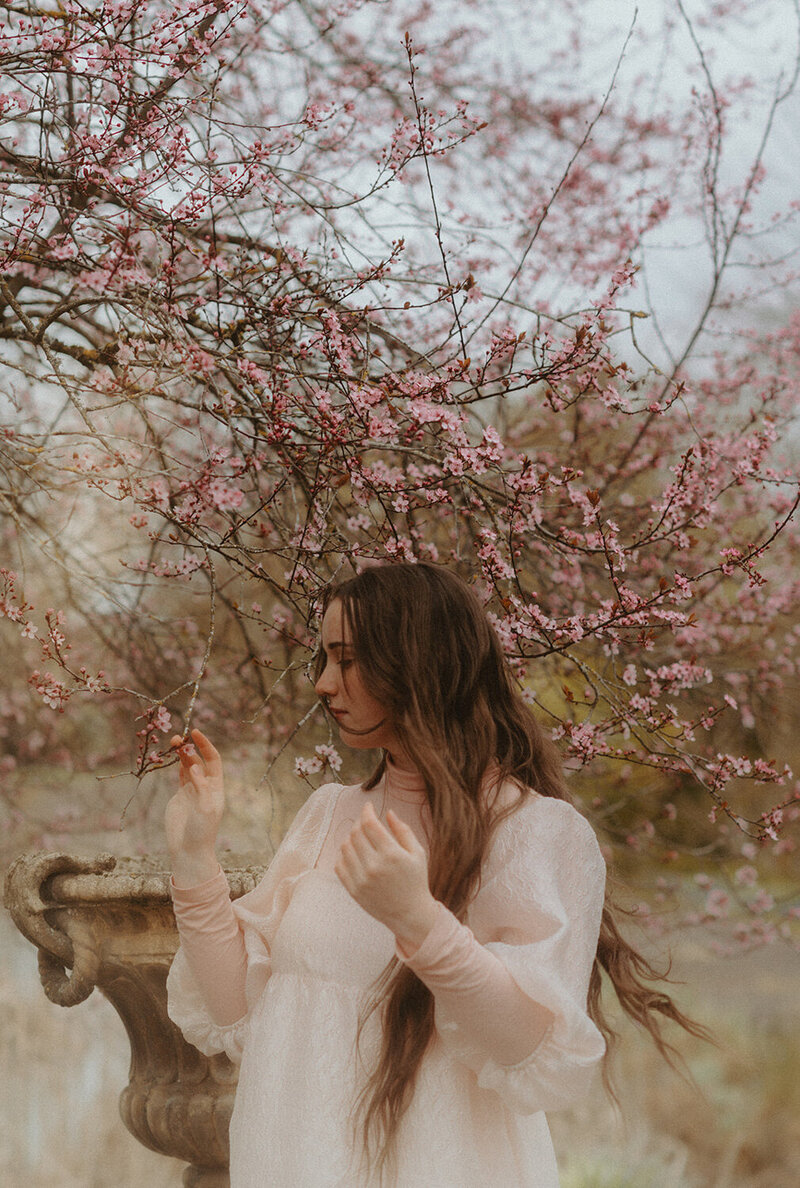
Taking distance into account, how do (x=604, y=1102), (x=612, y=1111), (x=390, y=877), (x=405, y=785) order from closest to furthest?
Result: (x=390, y=877)
(x=405, y=785)
(x=612, y=1111)
(x=604, y=1102)

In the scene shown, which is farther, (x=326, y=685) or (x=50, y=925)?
(x=50, y=925)

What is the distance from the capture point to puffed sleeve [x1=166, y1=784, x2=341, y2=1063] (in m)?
1.30

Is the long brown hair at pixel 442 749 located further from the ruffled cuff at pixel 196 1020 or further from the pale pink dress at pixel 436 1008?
the ruffled cuff at pixel 196 1020

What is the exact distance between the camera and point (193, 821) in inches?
49.6

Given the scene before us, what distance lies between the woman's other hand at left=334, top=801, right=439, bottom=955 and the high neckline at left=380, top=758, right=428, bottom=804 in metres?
0.30

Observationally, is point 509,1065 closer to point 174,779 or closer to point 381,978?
point 381,978

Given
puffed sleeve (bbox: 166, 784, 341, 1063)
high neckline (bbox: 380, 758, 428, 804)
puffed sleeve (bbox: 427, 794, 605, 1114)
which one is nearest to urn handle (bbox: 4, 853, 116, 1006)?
puffed sleeve (bbox: 166, 784, 341, 1063)

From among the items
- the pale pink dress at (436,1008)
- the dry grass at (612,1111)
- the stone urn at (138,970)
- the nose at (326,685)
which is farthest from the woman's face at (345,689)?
the dry grass at (612,1111)

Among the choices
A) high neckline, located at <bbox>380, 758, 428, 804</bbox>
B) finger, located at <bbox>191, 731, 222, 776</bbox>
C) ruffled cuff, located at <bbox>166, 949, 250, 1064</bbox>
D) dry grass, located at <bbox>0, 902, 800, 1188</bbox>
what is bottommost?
dry grass, located at <bbox>0, 902, 800, 1188</bbox>

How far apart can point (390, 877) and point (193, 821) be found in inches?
14.2

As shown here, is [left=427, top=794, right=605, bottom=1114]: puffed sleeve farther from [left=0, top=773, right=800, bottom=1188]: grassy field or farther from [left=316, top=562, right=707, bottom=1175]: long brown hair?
[left=0, top=773, right=800, bottom=1188]: grassy field

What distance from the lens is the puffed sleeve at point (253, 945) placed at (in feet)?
4.28

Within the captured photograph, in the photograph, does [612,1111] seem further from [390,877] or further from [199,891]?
[390,877]

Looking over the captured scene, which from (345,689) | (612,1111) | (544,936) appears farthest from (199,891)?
(612,1111)
